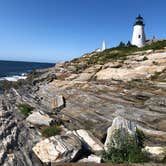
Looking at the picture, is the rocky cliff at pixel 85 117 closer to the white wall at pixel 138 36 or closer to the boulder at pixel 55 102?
the boulder at pixel 55 102

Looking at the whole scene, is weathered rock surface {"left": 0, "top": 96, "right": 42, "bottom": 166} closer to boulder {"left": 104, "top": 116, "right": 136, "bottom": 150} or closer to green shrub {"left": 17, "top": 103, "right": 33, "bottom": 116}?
green shrub {"left": 17, "top": 103, "right": 33, "bottom": 116}

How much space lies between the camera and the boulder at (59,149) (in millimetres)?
16156

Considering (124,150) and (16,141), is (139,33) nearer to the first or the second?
(16,141)

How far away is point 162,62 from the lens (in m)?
33.6

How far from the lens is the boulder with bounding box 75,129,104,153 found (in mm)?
18094

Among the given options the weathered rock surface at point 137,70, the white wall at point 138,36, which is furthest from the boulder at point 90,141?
the white wall at point 138,36

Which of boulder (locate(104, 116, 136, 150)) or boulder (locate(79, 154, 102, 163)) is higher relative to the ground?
boulder (locate(104, 116, 136, 150))

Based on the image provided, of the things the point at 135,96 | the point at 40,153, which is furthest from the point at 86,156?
the point at 135,96

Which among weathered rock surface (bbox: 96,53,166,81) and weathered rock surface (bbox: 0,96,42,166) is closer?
weathered rock surface (bbox: 0,96,42,166)

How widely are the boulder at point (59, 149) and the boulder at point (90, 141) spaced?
986 millimetres

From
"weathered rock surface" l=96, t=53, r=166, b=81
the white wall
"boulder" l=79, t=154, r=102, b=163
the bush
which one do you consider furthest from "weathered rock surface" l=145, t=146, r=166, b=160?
the white wall

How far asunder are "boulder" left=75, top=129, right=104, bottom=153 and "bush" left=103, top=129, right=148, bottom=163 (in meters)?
1.66

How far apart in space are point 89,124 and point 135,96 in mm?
5170

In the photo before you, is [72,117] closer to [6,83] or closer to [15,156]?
[15,156]
